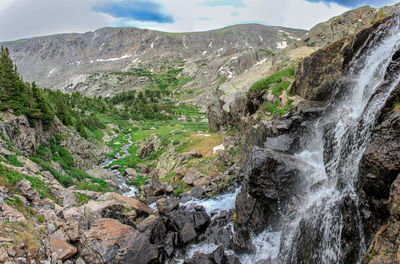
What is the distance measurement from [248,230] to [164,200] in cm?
764

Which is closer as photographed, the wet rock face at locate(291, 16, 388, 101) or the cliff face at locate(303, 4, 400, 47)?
the wet rock face at locate(291, 16, 388, 101)

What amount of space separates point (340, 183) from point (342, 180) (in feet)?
0.56

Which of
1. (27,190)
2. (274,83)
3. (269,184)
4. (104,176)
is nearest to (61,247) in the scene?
(27,190)

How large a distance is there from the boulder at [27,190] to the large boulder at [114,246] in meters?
4.14

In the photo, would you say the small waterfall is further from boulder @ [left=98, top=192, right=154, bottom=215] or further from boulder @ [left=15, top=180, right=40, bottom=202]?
boulder @ [left=15, top=180, right=40, bottom=202]

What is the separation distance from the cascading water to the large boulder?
549 centimetres

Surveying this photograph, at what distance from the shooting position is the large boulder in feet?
38.0

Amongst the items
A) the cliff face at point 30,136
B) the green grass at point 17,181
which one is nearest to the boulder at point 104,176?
the cliff face at point 30,136

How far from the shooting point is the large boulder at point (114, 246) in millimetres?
11578

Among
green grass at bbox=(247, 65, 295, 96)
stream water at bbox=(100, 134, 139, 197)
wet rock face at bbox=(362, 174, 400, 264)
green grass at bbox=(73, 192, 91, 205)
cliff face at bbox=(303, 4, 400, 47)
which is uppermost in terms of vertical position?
cliff face at bbox=(303, 4, 400, 47)

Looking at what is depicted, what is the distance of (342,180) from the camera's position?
33.6 ft

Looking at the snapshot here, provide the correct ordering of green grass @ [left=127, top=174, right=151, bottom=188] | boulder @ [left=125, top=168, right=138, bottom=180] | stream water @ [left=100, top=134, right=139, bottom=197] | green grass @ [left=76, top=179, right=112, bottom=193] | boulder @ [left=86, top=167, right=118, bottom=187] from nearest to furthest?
1. green grass @ [left=76, top=179, right=112, bottom=193]
2. stream water @ [left=100, top=134, right=139, bottom=197]
3. boulder @ [left=86, top=167, right=118, bottom=187]
4. green grass @ [left=127, top=174, right=151, bottom=188]
5. boulder @ [left=125, top=168, right=138, bottom=180]

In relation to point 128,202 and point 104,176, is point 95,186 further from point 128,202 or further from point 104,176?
point 128,202

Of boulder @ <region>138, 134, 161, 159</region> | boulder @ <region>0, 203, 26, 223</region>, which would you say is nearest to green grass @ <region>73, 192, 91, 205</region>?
boulder @ <region>0, 203, 26, 223</region>
